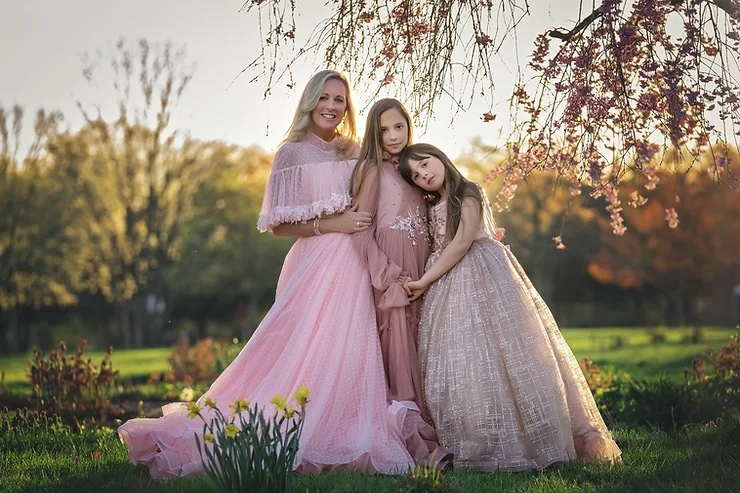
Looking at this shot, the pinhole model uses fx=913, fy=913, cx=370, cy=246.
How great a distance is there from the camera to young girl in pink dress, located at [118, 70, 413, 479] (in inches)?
176

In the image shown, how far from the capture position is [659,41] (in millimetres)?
5098

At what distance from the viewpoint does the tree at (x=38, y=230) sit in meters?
21.0

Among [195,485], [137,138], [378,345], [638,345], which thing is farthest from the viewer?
[137,138]

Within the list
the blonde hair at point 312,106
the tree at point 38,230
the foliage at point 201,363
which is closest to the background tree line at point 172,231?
the tree at point 38,230

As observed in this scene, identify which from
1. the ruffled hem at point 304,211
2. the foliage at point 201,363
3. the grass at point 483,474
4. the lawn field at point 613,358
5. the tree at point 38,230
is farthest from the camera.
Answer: the tree at point 38,230

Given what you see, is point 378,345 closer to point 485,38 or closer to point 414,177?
point 414,177

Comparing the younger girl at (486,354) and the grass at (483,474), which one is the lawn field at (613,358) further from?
the younger girl at (486,354)

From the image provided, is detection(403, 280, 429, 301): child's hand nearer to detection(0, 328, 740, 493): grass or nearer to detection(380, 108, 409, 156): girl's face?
detection(380, 108, 409, 156): girl's face

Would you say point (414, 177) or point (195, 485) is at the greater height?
point (414, 177)

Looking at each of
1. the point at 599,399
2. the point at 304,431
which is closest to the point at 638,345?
the point at 599,399

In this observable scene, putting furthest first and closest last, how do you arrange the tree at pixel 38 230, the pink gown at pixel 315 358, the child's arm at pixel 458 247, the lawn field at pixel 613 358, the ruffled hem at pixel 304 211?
the tree at pixel 38 230 → the lawn field at pixel 613 358 → the ruffled hem at pixel 304 211 → the child's arm at pixel 458 247 → the pink gown at pixel 315 358

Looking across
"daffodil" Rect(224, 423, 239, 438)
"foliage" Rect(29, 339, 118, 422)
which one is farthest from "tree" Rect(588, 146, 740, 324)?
"daffodil" Rect(224, 423, 239, 438)

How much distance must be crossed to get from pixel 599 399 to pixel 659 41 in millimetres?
2799

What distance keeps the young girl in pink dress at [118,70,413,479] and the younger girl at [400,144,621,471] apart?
0.32m
